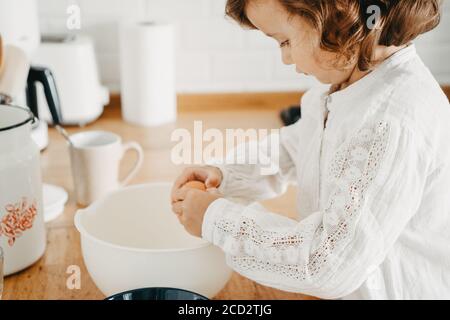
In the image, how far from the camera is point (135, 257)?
599 mm

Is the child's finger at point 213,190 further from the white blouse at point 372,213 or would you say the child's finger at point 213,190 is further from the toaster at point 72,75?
the toaster at point 72,75

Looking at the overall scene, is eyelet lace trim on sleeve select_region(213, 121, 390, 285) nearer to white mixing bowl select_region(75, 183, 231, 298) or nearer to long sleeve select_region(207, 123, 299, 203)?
white mixing bowl select_region(75, 183, 231, 298)

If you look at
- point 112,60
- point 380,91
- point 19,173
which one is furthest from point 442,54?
point 19,173

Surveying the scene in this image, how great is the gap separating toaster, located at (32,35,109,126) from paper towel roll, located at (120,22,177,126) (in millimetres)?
64

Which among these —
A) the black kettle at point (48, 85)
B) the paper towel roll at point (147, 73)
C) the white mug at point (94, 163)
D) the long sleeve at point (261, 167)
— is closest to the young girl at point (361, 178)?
the long sleeve at point (261, 167)

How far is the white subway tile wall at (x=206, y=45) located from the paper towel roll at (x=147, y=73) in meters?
0.08

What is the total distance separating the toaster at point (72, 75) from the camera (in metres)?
1.16

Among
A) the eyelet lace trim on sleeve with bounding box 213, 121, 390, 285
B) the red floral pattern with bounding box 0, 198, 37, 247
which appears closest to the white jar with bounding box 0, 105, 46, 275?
the red floral pattern with bounding box 0, 198, 37, 247

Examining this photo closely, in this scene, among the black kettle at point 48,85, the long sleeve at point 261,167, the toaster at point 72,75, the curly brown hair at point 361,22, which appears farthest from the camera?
the toaster at point 72,75

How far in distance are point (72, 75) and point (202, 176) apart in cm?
52

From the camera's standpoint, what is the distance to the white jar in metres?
0.69

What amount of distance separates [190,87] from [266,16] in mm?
735

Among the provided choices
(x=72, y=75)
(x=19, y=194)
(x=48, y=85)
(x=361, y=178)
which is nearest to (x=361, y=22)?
(x=361, y=178)

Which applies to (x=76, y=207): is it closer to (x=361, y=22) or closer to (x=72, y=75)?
(x=72, y=75)
